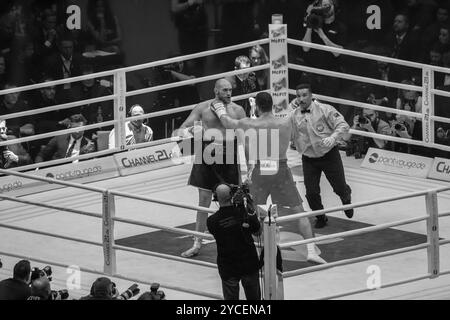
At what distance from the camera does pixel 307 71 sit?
57.6ft

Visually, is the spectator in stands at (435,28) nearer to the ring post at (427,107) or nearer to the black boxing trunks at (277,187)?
the ring post at (427,107)

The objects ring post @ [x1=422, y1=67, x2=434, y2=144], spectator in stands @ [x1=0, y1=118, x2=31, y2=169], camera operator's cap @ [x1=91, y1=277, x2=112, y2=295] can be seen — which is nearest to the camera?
camera operator's cap @ [x1=91, y1=277, x2=112, y2=295]

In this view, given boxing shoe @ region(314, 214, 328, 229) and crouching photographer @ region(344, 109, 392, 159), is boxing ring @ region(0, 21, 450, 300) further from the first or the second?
boxing shoe @ region(314, 214, 328, 229)

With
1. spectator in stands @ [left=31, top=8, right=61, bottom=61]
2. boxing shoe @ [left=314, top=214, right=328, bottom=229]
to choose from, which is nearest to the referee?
boxing shoe @ [left=314, top=214, right=328, bottom=229]

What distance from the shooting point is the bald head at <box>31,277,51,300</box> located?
11633 millimetres

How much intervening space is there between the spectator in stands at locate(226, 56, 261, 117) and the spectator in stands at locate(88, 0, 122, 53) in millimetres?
2185

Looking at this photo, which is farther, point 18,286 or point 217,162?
point 217,162

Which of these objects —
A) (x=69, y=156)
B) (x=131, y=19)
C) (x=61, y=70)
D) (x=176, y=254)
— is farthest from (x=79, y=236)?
(x=131, y=19)

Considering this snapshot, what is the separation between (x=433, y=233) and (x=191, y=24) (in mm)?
7071

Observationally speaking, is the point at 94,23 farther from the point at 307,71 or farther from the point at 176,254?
the point at 176,254

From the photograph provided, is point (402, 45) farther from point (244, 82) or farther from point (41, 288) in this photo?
point (41, 288)

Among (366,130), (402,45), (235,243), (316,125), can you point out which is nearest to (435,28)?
(402,45)

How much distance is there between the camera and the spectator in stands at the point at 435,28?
1788 centimetres

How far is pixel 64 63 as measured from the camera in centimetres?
1845
